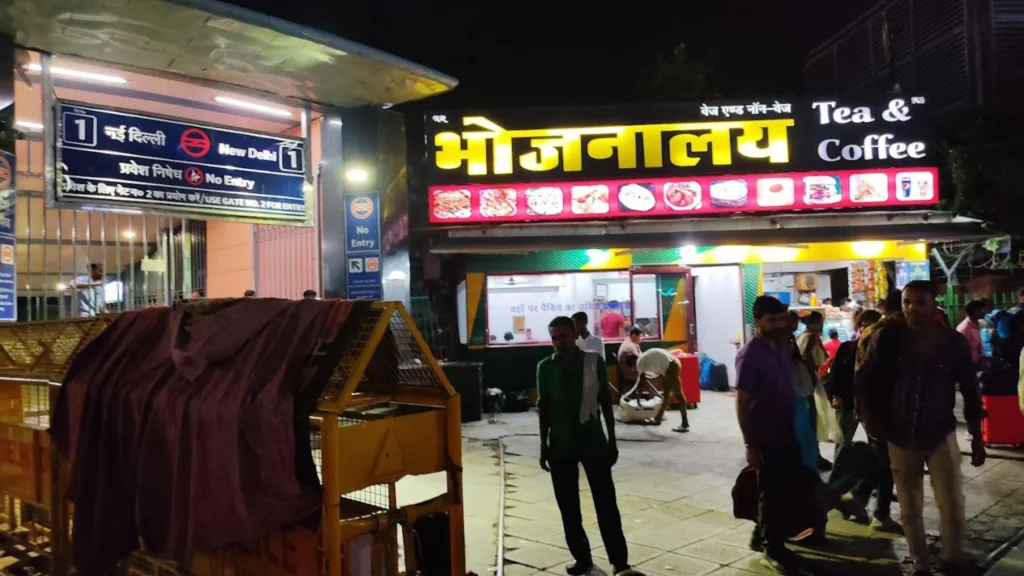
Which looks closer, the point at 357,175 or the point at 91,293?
the point at 91,293

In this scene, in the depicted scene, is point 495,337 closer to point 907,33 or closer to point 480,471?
point 480,471

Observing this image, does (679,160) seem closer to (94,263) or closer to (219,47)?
(219,47)

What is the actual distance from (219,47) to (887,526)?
7386 millimetres

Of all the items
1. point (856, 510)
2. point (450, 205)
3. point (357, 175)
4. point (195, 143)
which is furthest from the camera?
point (450, 205)

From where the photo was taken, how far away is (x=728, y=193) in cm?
1235

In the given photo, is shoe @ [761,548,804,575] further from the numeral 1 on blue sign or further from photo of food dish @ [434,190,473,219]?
photo of food dish @ [434,190,473,219]

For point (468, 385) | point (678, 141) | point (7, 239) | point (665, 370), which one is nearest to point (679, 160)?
point (678, 141)

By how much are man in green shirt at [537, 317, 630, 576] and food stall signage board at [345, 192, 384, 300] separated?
470cm

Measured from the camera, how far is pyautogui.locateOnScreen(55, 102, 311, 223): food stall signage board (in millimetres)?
7301

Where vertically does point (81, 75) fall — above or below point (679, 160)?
above

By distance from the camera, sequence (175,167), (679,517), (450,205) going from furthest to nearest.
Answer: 1. (450,205)
2. (175,167)
3. (679,517)

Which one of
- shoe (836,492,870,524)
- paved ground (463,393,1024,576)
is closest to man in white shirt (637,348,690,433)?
paved ground (463,393,1024,576)

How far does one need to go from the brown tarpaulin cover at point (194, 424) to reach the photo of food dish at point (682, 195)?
374 inches

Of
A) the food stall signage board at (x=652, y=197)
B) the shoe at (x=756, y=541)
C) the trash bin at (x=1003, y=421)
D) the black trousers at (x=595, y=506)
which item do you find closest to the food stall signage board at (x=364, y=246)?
the food stall signage board at (x=652, y=197)
